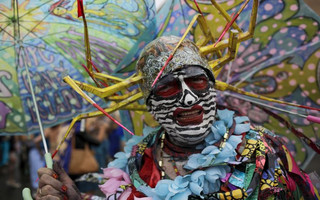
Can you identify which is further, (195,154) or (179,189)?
(195,154)

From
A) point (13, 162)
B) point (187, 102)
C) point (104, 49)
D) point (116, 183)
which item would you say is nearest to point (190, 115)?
point (187, 102)

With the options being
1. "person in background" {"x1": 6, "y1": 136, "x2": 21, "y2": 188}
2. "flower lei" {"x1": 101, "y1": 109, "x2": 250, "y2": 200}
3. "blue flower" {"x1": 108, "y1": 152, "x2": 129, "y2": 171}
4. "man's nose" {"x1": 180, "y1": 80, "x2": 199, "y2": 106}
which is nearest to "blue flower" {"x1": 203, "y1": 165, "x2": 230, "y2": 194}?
"flower lei" {"x1": 101, "y1": 109, "x2": 250, "y2": 200}

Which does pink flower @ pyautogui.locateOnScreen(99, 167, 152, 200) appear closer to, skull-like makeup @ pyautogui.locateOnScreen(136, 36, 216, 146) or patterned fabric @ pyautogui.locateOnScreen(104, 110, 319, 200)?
patterned fabric @ pyautogui.locateOnScreen(104, 110, 319, 200)

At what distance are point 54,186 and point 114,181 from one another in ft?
1.13

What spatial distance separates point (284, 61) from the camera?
2695mm

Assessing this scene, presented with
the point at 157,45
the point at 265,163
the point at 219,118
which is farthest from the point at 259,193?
the point at 157,45

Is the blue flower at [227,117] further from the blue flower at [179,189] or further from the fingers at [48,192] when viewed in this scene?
the fingers at [48,192]

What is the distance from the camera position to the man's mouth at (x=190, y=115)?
192 centimetres

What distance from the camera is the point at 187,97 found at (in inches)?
74.2

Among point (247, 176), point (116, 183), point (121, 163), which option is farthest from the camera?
point (121, 163)

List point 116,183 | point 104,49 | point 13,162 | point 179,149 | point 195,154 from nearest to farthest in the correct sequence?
point 195,154, point 179,149, point 116,183, point 104,49, point 13,162

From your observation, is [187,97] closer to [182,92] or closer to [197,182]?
[182,92]

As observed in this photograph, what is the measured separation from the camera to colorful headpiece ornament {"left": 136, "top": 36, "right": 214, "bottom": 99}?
6.37 ft

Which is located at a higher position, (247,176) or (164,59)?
(164,59)
